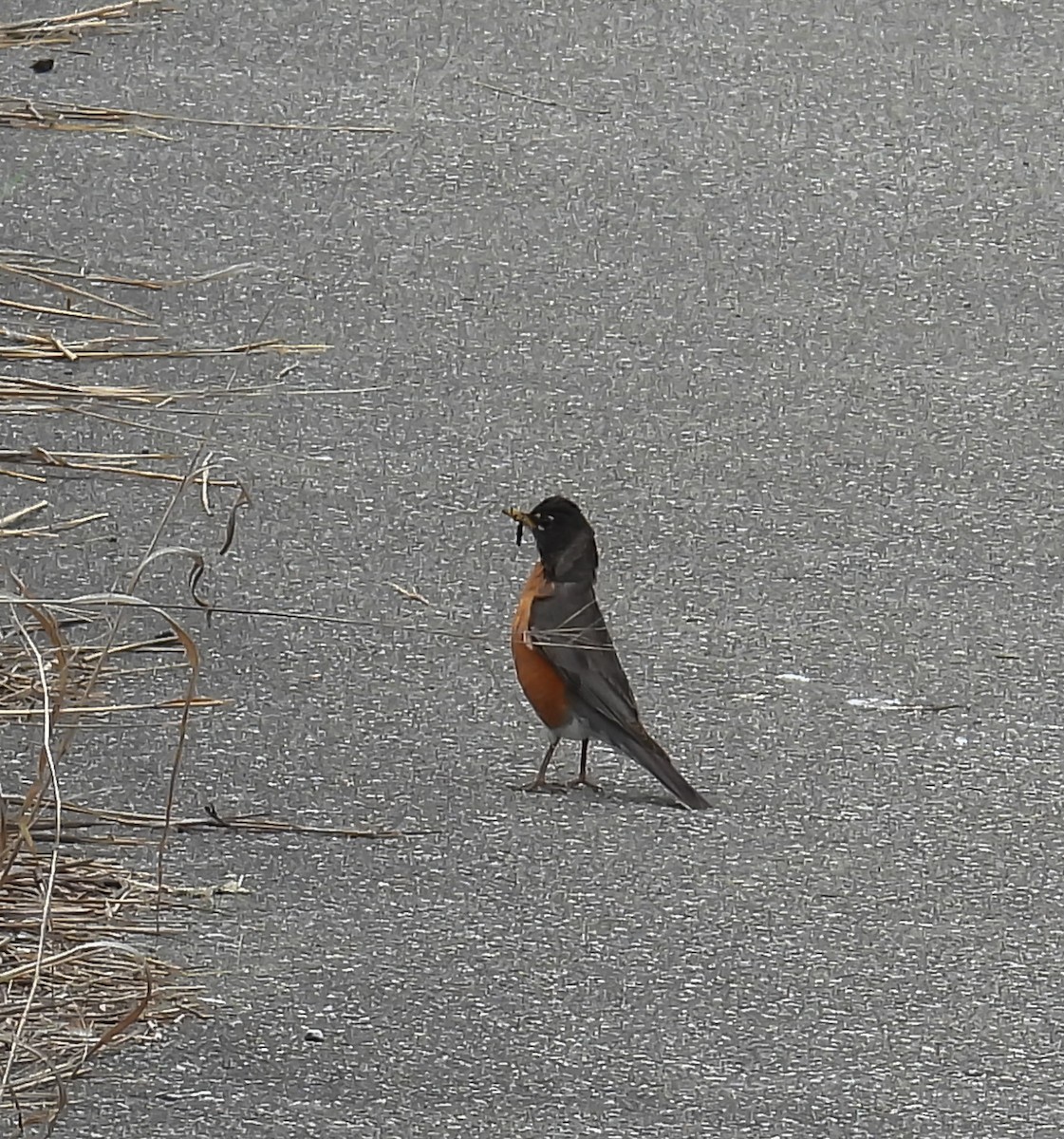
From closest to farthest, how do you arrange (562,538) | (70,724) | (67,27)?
(70,724) < (562,538) < (67,27)

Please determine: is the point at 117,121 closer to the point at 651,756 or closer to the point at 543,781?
the point at 543,781

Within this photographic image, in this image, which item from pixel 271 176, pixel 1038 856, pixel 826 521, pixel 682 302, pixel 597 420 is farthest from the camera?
pixel 271 176

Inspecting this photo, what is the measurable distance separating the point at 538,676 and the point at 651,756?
0.23 meters

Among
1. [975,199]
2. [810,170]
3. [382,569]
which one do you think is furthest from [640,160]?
[382,569]

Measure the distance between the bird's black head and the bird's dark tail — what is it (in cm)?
31

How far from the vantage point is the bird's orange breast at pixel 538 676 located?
420 cm

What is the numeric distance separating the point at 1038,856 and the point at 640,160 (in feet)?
10.4

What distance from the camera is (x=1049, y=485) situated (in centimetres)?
543

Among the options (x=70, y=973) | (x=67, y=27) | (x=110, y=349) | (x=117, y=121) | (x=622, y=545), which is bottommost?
(x=70, y=973)

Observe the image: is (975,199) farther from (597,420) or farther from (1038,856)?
(1038,856)

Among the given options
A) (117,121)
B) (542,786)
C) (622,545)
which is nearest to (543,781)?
(542,786)

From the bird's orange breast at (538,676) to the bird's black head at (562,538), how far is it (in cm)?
5

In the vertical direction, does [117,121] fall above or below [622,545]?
above

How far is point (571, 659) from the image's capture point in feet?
13.7
